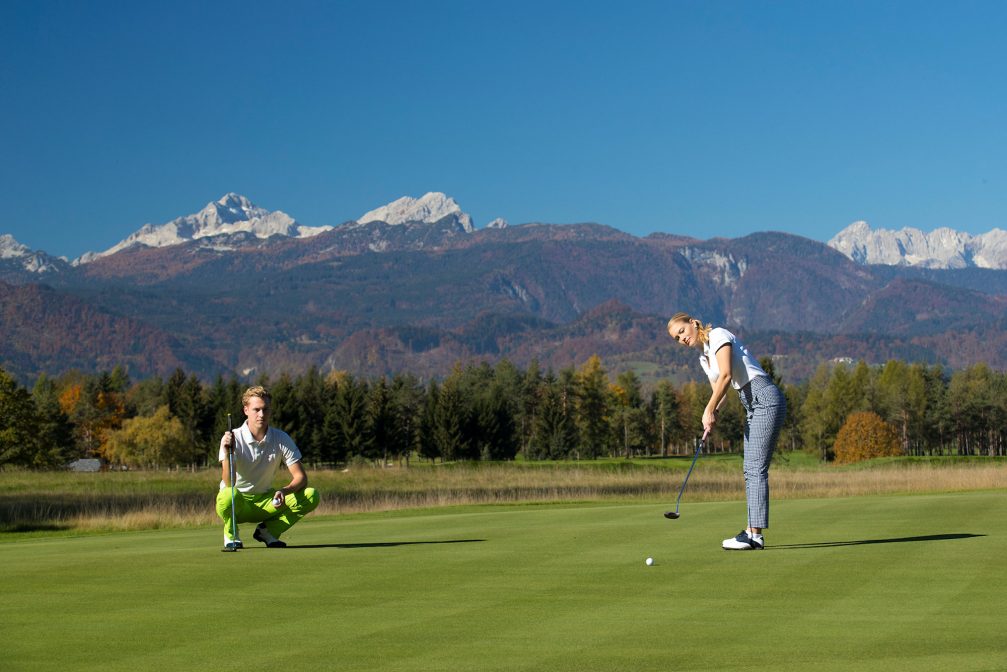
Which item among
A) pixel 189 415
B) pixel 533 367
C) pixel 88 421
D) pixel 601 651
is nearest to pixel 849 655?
pixel 601 651

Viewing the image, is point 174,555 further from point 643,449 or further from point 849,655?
point 643,449

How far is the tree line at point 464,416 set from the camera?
11806cm

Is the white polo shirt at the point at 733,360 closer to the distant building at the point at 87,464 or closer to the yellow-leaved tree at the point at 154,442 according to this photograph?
the yellow-leaved tree at the point at 154,442

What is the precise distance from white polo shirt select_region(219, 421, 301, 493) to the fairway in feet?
2.77

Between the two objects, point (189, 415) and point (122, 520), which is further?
point (189, 415)

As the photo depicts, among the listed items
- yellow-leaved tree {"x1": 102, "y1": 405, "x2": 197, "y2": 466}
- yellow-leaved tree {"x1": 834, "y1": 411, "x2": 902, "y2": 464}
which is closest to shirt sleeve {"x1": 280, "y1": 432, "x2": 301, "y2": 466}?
yellow-leaved tree {"x1": 102, "y1": 405, "x2": 197, "y2": 466}

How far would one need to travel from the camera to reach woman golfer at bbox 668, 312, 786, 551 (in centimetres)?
1370

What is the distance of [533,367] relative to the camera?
173625 mm

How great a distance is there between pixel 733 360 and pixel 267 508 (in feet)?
19.7

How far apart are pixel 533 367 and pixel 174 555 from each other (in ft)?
522

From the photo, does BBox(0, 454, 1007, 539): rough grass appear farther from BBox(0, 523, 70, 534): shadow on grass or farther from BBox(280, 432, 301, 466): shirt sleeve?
BBox(280, 432, 301, 466): shirt sleeve

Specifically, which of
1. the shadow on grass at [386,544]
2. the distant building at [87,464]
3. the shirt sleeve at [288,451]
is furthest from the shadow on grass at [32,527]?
the distant building at [87,464]

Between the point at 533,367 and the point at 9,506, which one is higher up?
the point at 533,367

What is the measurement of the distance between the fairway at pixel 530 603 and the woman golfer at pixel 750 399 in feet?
1.63
